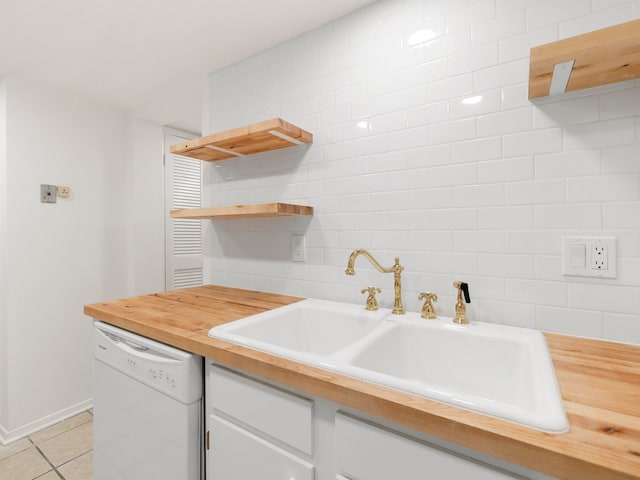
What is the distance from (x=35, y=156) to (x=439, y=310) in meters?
2.71

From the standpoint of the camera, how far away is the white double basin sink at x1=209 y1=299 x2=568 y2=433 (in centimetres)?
69

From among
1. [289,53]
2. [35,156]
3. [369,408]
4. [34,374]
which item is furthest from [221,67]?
[34,374]

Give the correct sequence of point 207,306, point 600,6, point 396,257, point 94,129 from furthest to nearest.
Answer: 1. point 94,129
2. point 207,306
3. point 396,257
4. point 600,6

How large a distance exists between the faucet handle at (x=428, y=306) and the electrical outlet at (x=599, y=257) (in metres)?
0.50

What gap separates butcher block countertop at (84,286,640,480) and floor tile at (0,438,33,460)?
1683mm

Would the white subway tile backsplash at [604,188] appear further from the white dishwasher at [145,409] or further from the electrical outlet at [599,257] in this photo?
the white dishwasher at [145,409]

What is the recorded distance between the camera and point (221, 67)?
206 centimetres

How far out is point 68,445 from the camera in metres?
2.04

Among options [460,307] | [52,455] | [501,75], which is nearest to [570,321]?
[460,307]

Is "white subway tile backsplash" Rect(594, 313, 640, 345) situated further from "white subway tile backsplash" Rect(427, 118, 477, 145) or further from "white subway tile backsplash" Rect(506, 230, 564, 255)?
"white subway tile backsplash" Rect(427, 118, 477, 145)

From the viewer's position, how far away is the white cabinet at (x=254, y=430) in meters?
0.84

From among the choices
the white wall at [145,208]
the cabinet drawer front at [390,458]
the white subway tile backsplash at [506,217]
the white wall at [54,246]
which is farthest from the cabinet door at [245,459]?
the white wall at [145,208]

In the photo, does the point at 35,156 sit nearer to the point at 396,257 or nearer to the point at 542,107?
the point at 396,257

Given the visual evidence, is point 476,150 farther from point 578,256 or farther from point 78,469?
point 78,469
